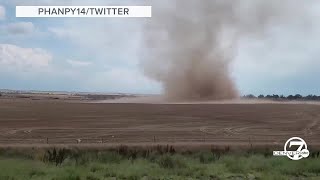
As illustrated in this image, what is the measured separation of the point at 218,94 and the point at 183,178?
18193 millimetres

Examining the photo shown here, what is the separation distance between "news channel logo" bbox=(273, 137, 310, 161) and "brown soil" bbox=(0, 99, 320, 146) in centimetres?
73

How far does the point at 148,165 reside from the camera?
818 cm

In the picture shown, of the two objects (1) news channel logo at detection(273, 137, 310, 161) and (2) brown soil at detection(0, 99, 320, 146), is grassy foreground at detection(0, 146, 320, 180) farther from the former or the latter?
(2) brown soil at detection(0, 99, 320, 146)

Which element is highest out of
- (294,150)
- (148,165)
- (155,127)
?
(155,127)

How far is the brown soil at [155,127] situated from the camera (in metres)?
10.5

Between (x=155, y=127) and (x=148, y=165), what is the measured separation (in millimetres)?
3580

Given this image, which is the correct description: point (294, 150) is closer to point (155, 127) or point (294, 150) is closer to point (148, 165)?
point (148, 165)

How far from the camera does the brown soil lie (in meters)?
10.5

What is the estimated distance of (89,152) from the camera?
930 centimetres

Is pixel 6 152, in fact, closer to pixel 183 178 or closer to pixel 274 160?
pixel 183 178

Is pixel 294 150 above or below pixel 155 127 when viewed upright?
below

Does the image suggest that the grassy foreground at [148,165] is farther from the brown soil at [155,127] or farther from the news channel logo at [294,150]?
the brown soil at [155,127]

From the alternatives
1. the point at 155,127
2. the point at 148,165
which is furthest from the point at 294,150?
the point at 155,127

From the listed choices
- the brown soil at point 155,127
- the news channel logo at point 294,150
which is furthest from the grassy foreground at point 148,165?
the brown soil at point 155,127
